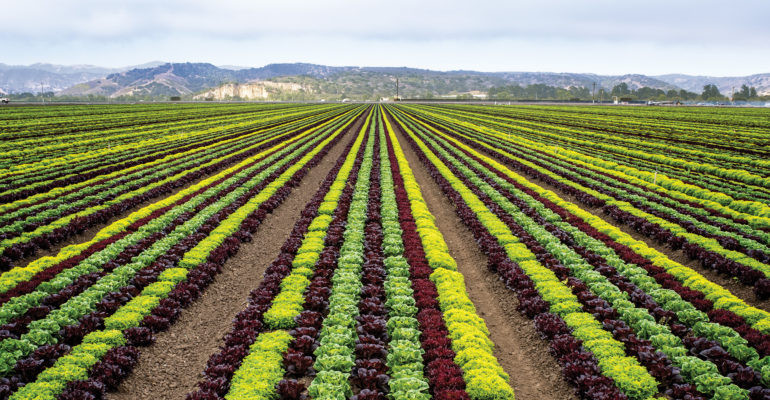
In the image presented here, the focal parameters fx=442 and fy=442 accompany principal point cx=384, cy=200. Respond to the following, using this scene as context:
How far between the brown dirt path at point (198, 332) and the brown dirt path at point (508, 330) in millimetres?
6920

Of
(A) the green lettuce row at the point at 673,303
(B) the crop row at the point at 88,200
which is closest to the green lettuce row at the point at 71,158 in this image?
(B) the crop row at the point at 88,200

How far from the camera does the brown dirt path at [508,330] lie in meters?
9.36

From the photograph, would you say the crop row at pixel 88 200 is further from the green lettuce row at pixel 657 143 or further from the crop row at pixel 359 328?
the green lettuce row at pixel 657 143

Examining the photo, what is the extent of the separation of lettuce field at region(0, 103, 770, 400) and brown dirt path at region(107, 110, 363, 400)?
0.06m

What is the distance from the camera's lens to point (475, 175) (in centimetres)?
2814

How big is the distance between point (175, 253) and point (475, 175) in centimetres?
1875

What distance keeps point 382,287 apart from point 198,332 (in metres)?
5.02

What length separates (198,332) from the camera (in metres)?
11.4

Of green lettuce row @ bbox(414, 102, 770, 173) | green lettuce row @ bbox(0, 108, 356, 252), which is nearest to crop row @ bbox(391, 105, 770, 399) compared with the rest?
green lettuce row @ bbox(0, 108, 356, 252)

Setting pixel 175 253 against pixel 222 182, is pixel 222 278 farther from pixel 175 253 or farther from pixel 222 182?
pixel 222 182

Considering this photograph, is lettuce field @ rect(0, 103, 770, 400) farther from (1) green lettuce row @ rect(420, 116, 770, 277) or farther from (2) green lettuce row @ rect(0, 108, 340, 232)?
(2) green lettuce row @ rect(0, 108, 340, 232)

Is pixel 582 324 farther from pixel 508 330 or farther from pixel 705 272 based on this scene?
pixel 705 272

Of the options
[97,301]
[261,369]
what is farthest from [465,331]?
[97,301]

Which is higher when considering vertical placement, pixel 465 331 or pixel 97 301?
pixel 97 301
